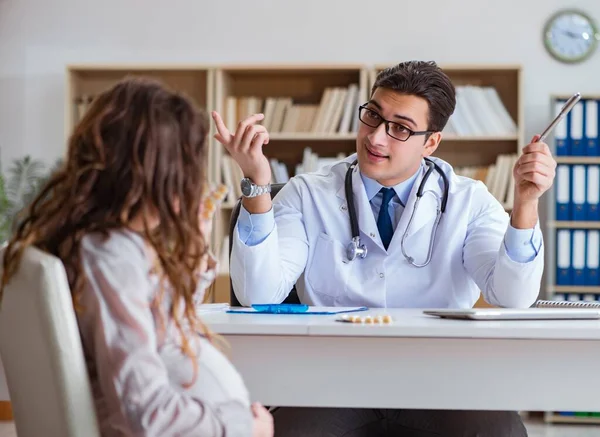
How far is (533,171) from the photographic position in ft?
6.30

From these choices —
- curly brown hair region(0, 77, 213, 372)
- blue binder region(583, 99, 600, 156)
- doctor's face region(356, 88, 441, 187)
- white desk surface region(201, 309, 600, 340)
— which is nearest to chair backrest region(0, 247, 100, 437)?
curly brown hair region(0, 77, 213, 372)

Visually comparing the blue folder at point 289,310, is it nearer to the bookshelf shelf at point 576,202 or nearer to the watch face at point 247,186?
the watch face at point 247,186

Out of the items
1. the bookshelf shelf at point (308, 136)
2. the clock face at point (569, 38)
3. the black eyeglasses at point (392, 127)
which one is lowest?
the black eyeglasses at point (392, 127)

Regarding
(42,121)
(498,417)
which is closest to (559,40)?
(42,121)

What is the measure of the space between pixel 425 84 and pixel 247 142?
0.59 m

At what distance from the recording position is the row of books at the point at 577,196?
4508 mm

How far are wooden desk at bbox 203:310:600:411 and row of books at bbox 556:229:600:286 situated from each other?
3.11 metres

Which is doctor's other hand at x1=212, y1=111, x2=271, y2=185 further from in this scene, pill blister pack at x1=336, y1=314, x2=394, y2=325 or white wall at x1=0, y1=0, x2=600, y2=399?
white wall at x1=0, y1=0, x2=600, y2=399

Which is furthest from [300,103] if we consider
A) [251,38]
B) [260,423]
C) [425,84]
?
[260,423]

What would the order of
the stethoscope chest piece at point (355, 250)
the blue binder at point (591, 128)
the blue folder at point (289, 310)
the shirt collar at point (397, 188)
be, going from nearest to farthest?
the blue folder at point (289, 310) → the stethoscope chest piece at point (355, 250) → the shirt collar at point (397, 188) → the blue binder at point (591, 128)

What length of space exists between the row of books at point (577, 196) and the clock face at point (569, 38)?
67 cm

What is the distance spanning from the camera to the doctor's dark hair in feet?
7.43

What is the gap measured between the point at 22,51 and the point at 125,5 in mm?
615

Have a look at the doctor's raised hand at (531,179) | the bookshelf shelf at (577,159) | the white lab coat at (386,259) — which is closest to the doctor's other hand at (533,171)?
the doctor's raised hand at (531,179)
